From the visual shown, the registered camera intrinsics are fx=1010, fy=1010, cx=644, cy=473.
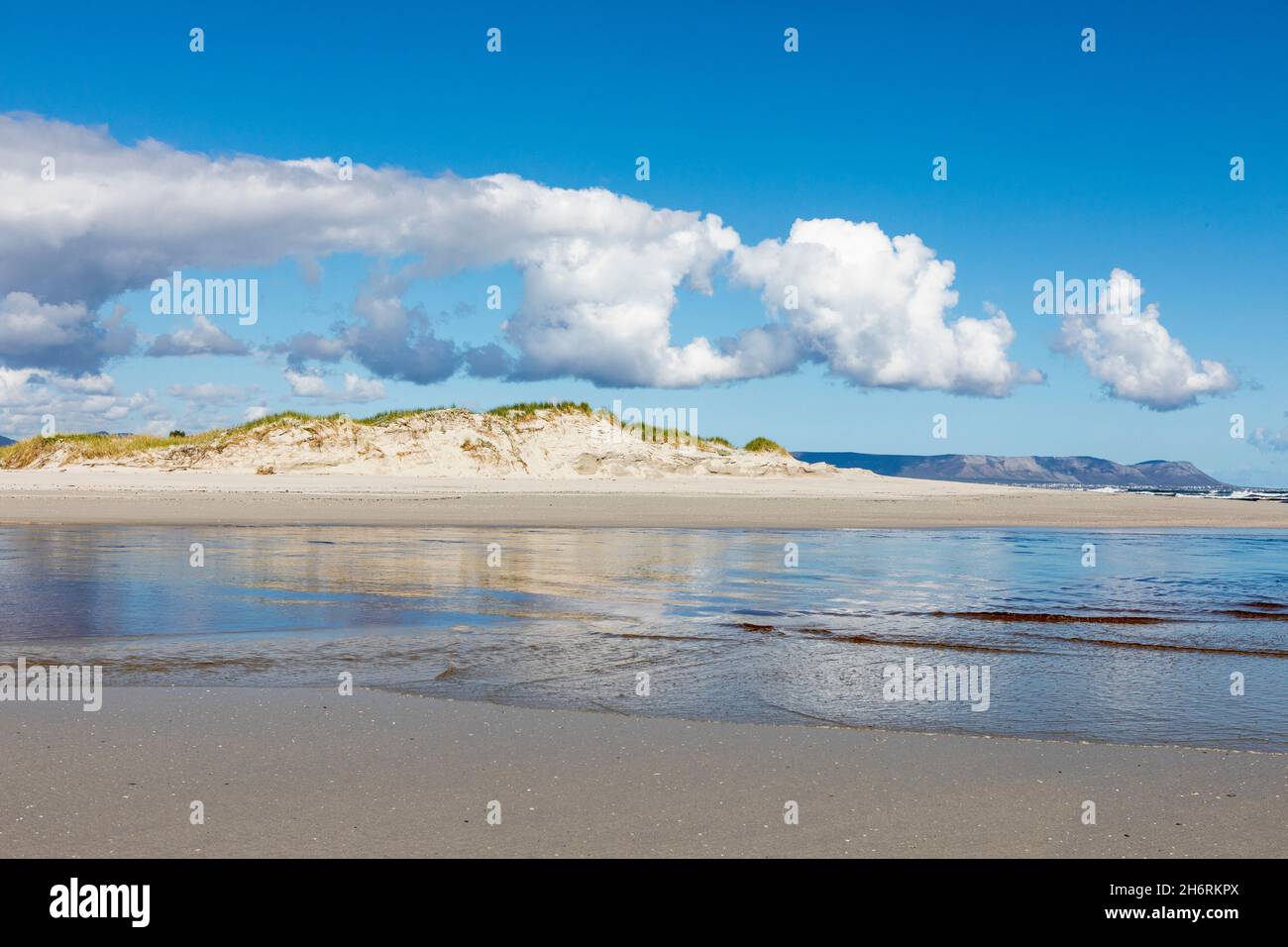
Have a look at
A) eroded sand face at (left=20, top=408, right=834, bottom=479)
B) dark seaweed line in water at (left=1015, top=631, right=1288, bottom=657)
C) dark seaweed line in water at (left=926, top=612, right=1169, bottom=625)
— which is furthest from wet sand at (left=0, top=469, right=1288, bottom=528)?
dark seaweed line in water at (left=1015, top=631, right=1288, bottom=657)

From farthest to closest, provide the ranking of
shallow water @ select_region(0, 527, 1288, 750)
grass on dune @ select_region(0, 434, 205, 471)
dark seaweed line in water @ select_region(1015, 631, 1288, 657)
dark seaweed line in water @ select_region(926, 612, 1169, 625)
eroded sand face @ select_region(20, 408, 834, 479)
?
grass on dune @ select_region(0, 434, 205, 471) → eroded sand face @ select_region(20, 408, 834, 479) → dark seaweed line in water @ select_region(926, 612, 1169, 625) → dark seaweed line in water @ select_region(1015, 631, 1288, 657) → shallow water @ select_region(0, 527, 1288, 750)

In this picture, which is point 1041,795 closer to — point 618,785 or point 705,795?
point 705,795

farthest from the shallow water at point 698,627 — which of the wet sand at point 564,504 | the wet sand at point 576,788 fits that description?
the wet sand at point 564,504

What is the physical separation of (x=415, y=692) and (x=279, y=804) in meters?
2.66

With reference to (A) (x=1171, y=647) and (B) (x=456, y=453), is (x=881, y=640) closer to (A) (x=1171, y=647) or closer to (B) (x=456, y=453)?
(A) (x=1171, y=647)

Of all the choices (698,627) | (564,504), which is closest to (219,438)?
(564,504)

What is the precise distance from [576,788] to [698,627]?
574 cm

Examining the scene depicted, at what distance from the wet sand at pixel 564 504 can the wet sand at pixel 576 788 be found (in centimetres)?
2046

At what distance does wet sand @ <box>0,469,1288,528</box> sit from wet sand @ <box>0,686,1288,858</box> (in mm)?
20461

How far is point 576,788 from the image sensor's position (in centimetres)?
544

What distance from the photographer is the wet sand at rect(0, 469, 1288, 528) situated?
28.8 m

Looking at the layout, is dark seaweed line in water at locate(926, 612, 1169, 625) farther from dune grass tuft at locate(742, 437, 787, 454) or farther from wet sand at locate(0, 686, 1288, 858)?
dune grass tuft at locate(742, 437, 787, 454)
